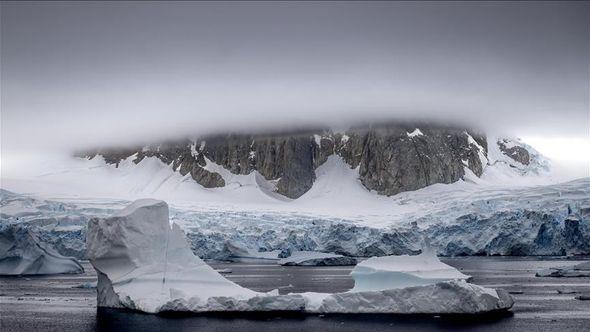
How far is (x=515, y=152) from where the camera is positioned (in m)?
128

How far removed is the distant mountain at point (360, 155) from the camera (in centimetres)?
12212

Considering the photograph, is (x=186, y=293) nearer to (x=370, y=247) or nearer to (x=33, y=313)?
(x=33, y=313)

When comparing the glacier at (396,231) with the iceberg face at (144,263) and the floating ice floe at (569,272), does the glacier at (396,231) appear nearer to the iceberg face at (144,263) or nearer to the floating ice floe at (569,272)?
the floating ice floe at (569,272)

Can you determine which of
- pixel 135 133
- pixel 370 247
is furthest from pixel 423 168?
pixel 370 247

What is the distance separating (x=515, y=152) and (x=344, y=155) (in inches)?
1142

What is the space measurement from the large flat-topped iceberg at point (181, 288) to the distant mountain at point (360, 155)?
9625 centimetres

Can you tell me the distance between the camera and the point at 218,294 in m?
24.2

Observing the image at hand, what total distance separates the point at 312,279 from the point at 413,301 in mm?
16331

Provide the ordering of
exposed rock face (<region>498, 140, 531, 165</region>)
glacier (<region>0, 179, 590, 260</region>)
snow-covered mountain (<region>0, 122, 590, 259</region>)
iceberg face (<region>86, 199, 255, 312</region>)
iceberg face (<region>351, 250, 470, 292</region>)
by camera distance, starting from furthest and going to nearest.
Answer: exposed rock face (<region>498, 140, 531, 165</region>), snow-covered mountain (<region>0, 122, 590, 259</region>), glacier (<region>0, 179, 590, 260</region>), iceberg face (<region>351, 250, 470, 292</region>), iceberg face (<region>86, 199, 255, 312</region>)

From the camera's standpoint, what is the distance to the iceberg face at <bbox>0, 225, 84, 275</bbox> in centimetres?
3815

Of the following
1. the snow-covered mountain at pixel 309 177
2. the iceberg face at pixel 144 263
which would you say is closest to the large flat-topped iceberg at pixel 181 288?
Answer: the iceberg face at pixel 144 263

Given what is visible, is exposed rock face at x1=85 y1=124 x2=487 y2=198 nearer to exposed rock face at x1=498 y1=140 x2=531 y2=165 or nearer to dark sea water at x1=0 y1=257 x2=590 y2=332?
exposed rock face at x1=498 y1=140 x2=531 y2=165

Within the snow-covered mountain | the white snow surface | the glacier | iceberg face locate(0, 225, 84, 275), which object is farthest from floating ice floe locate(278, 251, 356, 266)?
the white snow surface

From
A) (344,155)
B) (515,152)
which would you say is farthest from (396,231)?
(515,152)
